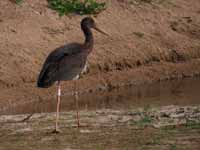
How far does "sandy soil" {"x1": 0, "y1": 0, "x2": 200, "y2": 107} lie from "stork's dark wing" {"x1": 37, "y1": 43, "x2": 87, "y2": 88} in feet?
13.3

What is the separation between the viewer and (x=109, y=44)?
1905 centimetres

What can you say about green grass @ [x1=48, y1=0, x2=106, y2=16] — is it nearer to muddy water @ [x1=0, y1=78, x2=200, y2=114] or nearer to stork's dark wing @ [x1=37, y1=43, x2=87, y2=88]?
muddy water @ [x1=0, y1=78, x2=200, y2=114]

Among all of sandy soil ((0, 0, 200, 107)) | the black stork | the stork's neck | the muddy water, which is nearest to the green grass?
sandy soil ((0, 0, 200, 107))

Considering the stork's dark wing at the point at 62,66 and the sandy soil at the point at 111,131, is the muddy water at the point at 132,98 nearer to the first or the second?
the sandy soil at the point at 111,131

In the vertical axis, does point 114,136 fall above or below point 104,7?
below

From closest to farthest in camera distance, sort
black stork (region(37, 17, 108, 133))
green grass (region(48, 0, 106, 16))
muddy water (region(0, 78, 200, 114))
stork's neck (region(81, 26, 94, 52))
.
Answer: black stork (region(37, 17, 108, 133)) → stork's neck (region(81, 26, 94, 52)) → muddy water (region(0, 78, 200, 114)) → green grass (region(48, 0, 106, 16))

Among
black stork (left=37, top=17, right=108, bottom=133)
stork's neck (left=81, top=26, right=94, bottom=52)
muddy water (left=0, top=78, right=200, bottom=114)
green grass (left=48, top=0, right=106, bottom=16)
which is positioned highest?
green grass (left=48, top=0, right=106, bottom=16)

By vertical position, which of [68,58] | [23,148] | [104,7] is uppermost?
[104,7]

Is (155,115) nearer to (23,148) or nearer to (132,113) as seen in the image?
(132,113)

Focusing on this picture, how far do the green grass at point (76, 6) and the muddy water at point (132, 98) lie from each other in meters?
3.27

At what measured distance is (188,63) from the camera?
19.3m

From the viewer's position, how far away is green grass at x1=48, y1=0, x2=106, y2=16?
64.9 feet

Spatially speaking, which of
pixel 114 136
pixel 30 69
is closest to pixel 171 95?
pixel 30 69

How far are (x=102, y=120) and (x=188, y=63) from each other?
798 centimetres
